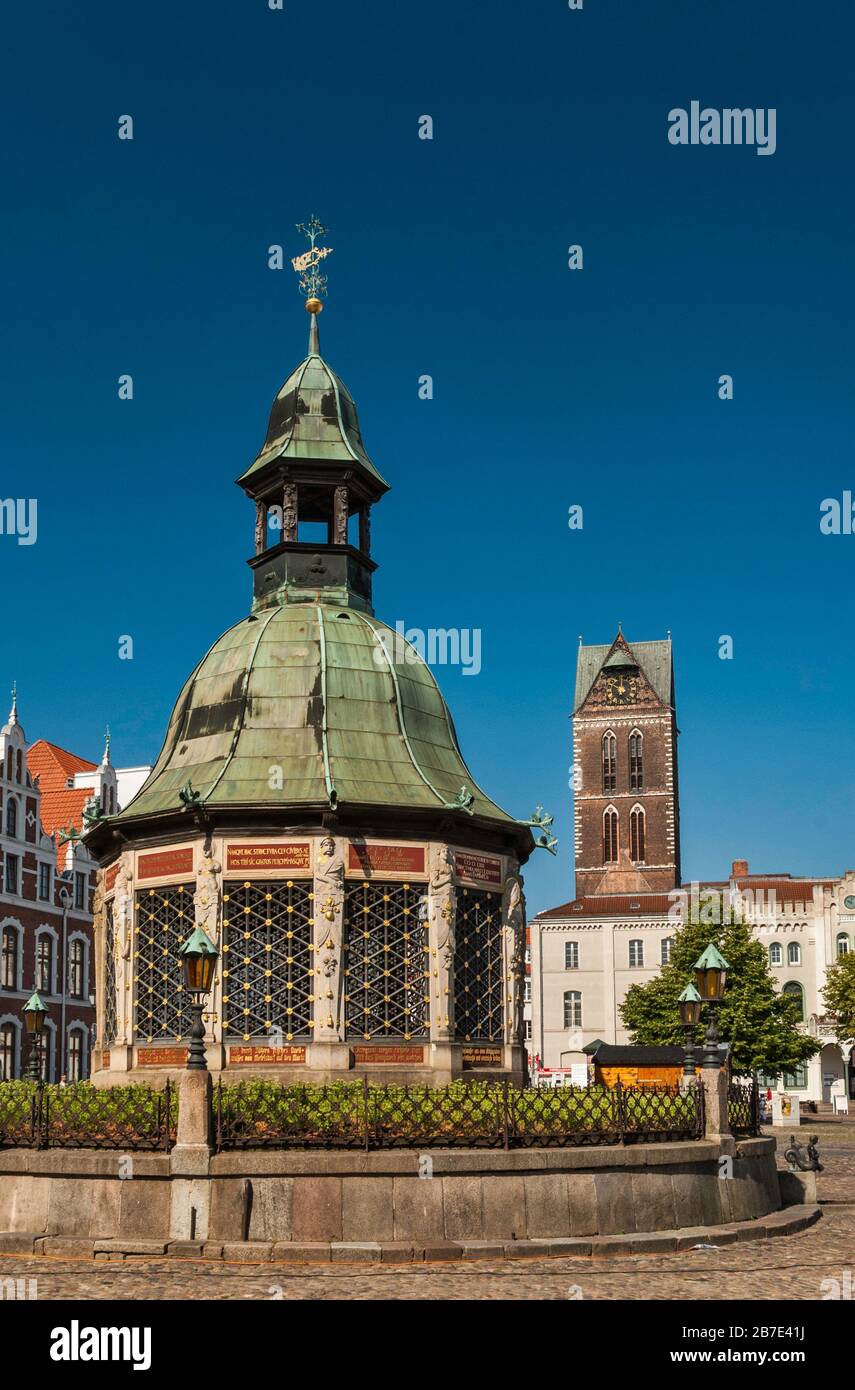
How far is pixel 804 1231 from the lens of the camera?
23.0 m

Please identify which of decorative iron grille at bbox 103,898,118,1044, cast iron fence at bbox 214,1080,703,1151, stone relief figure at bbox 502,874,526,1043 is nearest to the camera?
cast iron fence at bbox 214,1080,703,1151

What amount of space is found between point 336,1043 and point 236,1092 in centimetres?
467

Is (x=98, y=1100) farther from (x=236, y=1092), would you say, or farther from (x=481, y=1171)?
(x=481, y=1171)

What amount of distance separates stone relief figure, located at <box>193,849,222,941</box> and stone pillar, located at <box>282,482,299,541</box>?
8.21 meters

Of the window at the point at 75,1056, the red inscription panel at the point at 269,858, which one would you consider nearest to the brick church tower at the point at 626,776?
the window at the point at 75,1056

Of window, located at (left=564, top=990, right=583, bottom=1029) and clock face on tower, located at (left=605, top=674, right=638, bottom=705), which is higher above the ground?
clock face on tower, located at (left=605, top=674, right=638, bottom=705)

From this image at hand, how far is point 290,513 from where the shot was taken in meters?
31.3

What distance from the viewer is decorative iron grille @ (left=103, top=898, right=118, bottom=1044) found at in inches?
1097

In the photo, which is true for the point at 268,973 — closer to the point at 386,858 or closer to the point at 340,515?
the point at 386,858

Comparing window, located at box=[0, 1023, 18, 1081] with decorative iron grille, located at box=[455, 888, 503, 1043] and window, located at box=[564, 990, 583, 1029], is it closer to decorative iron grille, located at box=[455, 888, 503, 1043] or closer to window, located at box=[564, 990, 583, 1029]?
decorative iron grille, located at box=[455, 888, 503, 1043]

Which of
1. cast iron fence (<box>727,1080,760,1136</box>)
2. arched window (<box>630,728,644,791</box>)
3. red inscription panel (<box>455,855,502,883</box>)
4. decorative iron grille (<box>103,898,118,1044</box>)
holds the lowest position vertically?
cast iron fence (<box>727,1080,760,1136</box>)

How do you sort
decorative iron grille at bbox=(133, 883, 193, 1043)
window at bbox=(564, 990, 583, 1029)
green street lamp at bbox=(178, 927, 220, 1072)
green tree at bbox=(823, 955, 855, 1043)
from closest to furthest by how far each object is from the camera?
green street lamp at bbox=(178, 927, 220, 1072)
decorative iron grille at bbox=(133, 883, 193, 1043)
green tree at bbox=(823, 955, 855, 1043)
window at bbox=(564, 990, 583, 1029)

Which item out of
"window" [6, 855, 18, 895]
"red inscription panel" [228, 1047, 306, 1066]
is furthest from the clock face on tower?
"red inscription panel" [228, 1047, 306, 1066]

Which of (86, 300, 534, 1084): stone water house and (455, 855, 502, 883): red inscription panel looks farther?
(455, 855, 502, 883): red inscription panel
